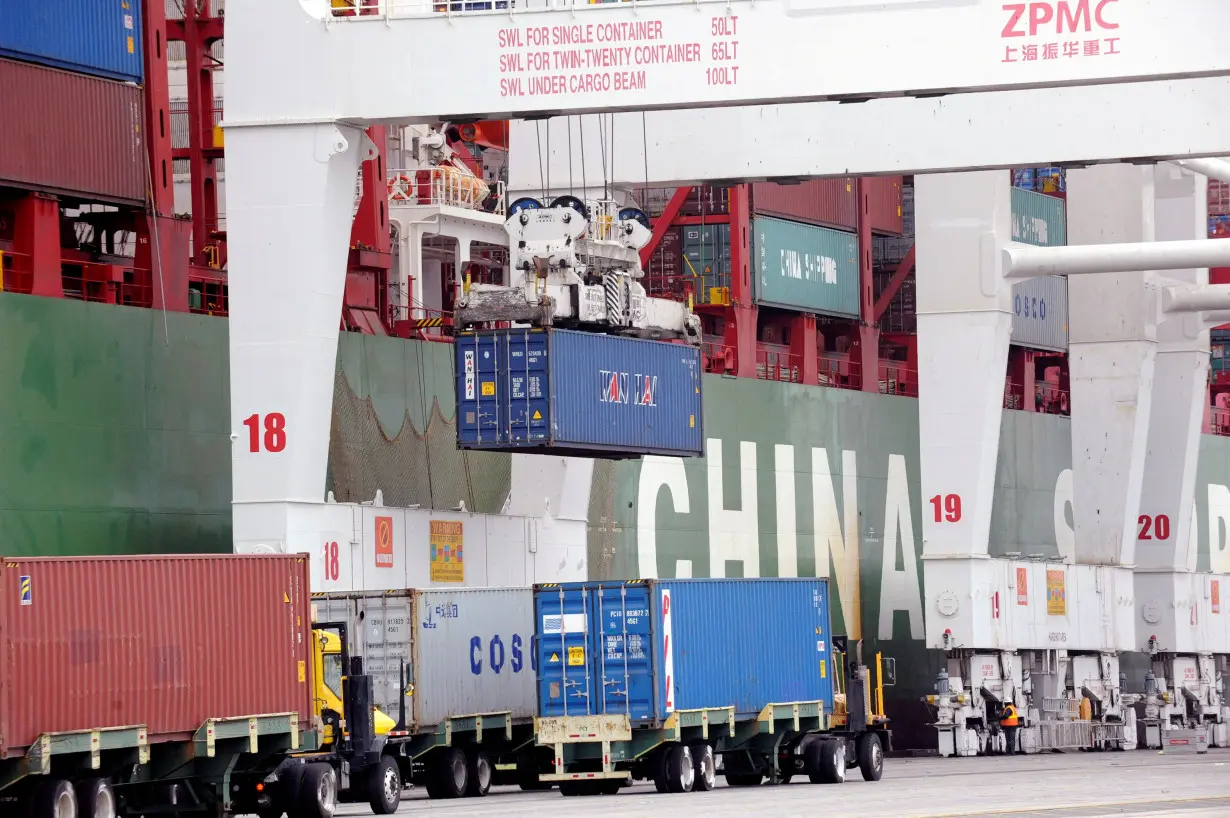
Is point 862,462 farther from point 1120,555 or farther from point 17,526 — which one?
point 17,526

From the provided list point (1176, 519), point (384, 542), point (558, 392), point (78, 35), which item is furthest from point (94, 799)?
point (1176, 519)

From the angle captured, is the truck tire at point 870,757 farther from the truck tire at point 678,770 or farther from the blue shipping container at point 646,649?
the truck tire at point 678,770

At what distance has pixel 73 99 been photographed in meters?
31.9

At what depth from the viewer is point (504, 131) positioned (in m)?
54.0

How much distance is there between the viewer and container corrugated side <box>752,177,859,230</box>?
174ft

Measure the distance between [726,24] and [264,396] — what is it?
8.09 metres

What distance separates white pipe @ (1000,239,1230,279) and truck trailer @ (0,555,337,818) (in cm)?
2304

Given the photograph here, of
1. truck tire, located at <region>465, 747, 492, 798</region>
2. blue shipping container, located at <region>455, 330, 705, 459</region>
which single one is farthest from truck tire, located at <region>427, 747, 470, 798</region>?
blue shipping container, located at <region>455, 330, 705, 459</region>

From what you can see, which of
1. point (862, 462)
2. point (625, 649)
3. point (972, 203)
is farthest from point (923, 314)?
point (625, 649)

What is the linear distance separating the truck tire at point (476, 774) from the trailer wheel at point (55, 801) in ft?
32.6

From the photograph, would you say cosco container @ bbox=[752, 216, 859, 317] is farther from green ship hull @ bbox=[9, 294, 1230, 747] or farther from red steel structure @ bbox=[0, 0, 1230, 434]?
green ship hull @ bbox=[9, 294, 1230, 747]

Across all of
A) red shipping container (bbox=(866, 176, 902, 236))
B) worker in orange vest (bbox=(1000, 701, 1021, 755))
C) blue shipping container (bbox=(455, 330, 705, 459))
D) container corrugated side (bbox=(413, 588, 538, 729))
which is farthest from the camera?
red shipping container (bbox=(866, 176, 902, 236))

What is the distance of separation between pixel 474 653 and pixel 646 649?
2.86m

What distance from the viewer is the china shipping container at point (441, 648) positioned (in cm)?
2986
